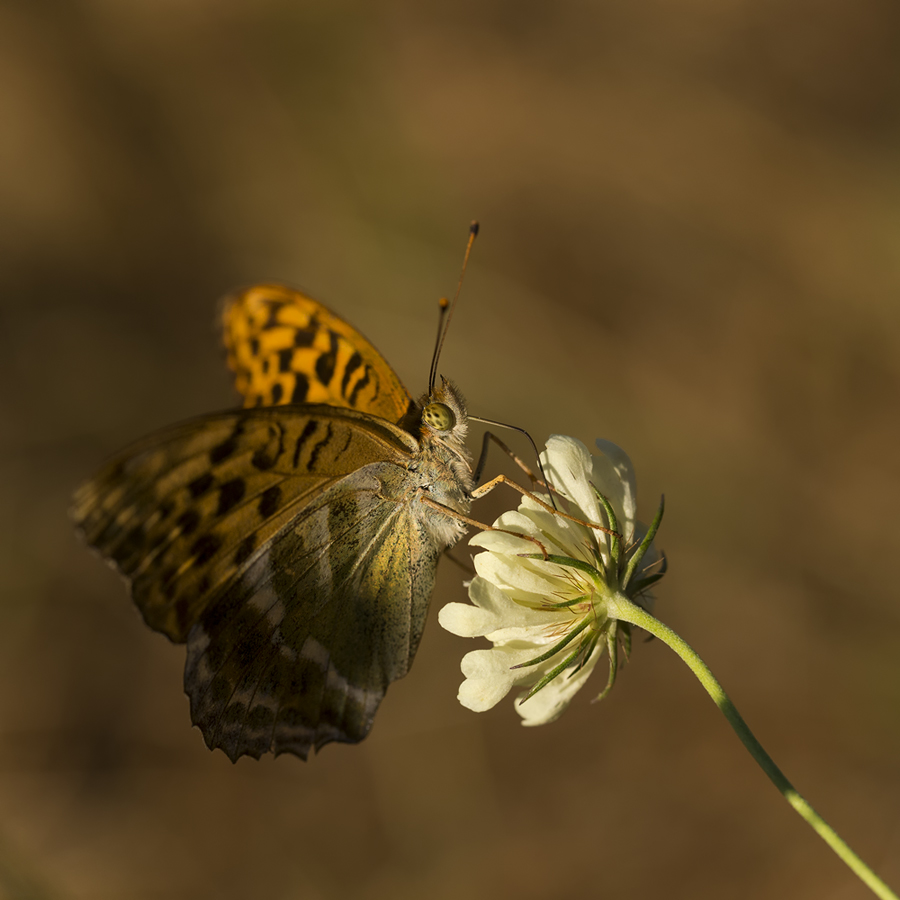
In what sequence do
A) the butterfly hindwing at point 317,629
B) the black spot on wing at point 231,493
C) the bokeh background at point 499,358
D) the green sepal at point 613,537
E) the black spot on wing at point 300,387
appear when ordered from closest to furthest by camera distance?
the green sepal at point 613,537 → the black spot on wing at point 231,493 → the butterfly hindwing at point 317,629 → the black spot on wing at point 300,387 → the bokeh background at point 499,358

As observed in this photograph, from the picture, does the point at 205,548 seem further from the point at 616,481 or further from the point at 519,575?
the point at 616,481

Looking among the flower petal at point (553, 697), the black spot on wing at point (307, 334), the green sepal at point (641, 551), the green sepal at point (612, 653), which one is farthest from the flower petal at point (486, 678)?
the black spot on wing at point (307, 334)

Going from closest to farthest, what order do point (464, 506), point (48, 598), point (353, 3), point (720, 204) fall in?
point (464, 506) → point (48, 598) → point (720, 204) → point (353, 3)

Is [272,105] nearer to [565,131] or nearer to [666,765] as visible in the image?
[565,131]

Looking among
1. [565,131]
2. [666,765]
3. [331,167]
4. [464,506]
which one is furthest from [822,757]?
[331,167]

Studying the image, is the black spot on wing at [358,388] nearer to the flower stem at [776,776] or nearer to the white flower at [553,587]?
the white flower at [553,587]

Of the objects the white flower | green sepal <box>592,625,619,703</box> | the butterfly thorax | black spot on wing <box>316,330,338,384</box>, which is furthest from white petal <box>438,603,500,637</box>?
black spot on wing <box>316,330,338,384</box>

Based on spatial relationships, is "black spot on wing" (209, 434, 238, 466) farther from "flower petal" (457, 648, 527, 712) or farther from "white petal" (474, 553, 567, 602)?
"flower petal" (457, 648, 527, 712)
